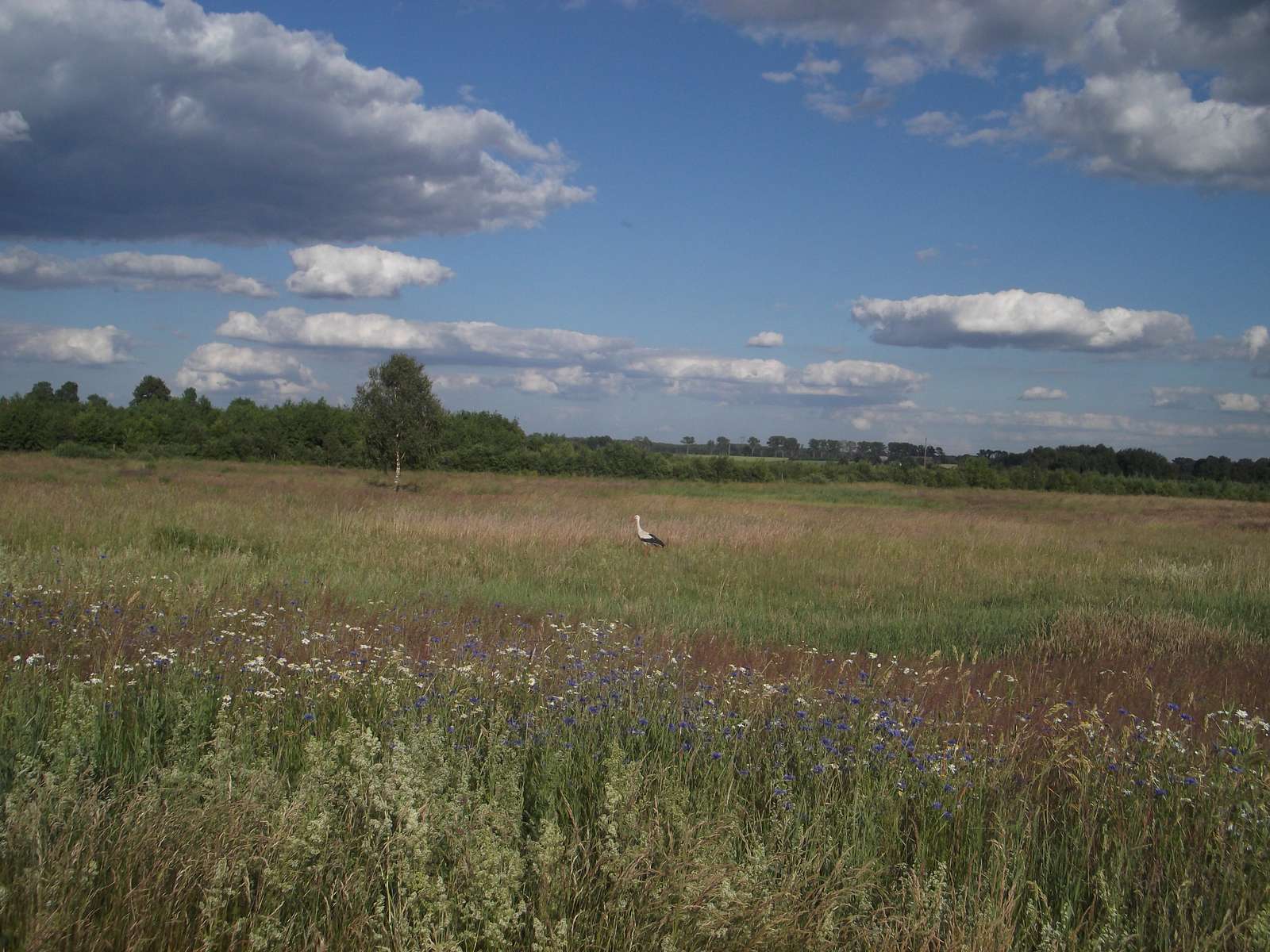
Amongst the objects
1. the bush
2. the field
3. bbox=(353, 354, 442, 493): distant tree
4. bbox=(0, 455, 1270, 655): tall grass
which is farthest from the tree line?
the field

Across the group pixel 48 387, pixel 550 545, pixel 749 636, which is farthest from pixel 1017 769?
pixel 48 387

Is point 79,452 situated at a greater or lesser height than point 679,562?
greater

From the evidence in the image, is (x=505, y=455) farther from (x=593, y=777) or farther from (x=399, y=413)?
(x=593, y=777)

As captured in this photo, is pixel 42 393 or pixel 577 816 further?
pixel 42 393

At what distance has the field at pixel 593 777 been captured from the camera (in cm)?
280

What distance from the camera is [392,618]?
8.48m

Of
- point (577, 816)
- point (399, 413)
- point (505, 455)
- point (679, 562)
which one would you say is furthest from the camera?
point (505, 455)

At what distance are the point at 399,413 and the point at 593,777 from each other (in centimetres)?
3856

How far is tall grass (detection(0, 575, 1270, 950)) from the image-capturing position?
2756mm

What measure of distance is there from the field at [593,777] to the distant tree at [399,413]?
30.8 meters

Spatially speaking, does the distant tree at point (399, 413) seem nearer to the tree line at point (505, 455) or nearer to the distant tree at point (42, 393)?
the tree line at point (505, 455)

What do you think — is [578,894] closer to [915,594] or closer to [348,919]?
[348,919]

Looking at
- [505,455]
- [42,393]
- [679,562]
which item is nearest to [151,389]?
[42,393]

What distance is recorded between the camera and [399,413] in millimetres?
40594
